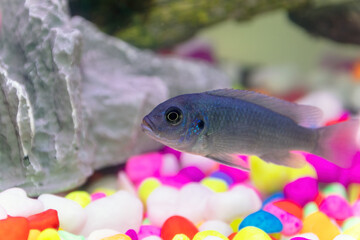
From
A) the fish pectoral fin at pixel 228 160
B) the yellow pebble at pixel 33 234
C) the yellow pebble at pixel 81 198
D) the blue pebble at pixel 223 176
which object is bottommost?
the blue pebble at pixel 223 176

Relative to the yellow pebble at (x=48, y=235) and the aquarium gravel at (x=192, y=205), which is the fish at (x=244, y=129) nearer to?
the aquarium gravel at (x=192, y=205)

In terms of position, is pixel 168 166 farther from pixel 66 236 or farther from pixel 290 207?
Answer: pixel 66 236

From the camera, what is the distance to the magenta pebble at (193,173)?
2945 millimetres

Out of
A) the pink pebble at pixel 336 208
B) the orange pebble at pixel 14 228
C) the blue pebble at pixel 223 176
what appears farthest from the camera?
the blue pebble at pixel 223 176

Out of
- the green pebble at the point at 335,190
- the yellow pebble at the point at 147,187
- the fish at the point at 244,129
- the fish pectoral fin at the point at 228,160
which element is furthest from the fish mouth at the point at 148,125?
the green pebble at the point at 335,190

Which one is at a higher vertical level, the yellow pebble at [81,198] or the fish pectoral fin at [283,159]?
the fish pectoral fin at [283,159]

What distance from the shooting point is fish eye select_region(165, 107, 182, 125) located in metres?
1.96

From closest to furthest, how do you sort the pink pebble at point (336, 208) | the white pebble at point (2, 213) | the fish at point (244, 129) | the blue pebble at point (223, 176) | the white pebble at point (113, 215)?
the white pebble at point (2, 213), the fish at point (244, 129), the white pebble at point (113, 215), the pink pebble at point (336, 208), the blue pebble at point (223, 176)

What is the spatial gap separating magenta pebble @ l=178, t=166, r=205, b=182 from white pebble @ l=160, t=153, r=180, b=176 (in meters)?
0.12

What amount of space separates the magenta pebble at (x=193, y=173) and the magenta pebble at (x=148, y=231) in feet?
2.28

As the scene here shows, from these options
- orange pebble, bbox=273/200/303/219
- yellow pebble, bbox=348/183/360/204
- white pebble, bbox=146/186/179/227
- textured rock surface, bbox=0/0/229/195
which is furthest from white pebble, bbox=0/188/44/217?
yellow pebble, bbox=348/183/360/204

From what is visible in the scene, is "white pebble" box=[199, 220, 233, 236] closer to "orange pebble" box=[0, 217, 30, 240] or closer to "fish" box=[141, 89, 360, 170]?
"fish" box=[141, 89, 360, 170]

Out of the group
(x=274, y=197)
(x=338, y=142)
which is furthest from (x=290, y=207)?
(x=338, y=142)

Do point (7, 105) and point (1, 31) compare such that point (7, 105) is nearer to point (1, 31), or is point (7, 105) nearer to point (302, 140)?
point (1, 31)
